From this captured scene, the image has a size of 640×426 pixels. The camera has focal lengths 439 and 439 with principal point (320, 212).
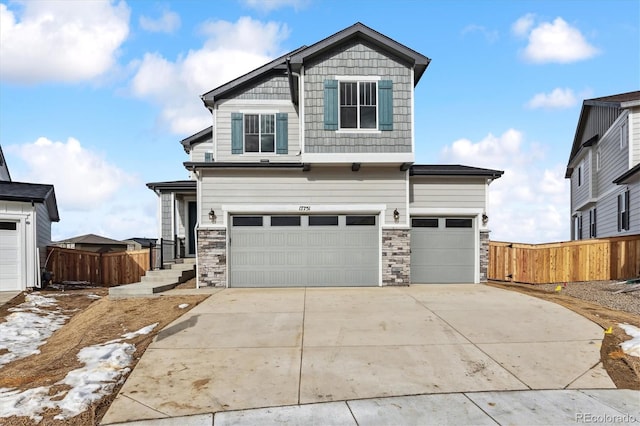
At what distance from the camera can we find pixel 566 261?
16.8 m

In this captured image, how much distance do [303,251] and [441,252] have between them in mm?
4589

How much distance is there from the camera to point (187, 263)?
53.2ft

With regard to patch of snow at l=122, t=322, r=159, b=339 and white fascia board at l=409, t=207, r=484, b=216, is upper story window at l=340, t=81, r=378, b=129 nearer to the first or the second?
white fascia board at l=409, t=207, r=484, b=216

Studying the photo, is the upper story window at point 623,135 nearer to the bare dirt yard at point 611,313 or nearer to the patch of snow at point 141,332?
the bare dirt yard at point 611,313

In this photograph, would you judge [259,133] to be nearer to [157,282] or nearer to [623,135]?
[157,282]

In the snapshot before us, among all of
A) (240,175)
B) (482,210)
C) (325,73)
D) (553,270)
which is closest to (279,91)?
(325,73)

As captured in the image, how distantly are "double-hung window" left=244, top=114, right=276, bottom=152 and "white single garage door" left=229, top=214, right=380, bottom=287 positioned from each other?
12.6ft

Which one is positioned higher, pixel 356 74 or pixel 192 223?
pixel 356 74

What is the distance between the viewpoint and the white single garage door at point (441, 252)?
14414 mm

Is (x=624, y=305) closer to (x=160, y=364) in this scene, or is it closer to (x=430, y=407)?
(x=430, y=407)

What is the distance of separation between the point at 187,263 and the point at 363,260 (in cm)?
672

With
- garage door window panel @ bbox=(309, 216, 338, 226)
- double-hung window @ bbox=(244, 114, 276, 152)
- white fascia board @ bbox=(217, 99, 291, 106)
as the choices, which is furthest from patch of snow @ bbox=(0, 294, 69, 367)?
white fascia board @ bbox=(217, 99, 291, 106)

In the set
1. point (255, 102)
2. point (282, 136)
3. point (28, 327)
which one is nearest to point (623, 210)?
point (282, 136)

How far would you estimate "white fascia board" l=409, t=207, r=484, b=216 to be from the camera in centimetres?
1437
